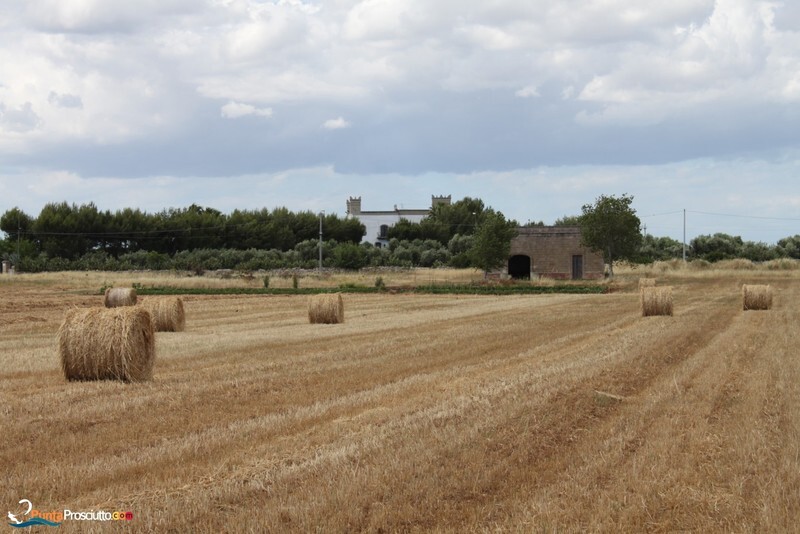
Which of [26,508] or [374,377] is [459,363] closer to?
[374,377]

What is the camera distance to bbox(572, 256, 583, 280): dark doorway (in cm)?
6569

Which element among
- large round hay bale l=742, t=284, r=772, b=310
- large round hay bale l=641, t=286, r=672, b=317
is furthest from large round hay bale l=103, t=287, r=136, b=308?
large round hay bale l=742, t=284, r=772, b=310

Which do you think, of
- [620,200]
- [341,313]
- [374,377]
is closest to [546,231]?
[620,200]

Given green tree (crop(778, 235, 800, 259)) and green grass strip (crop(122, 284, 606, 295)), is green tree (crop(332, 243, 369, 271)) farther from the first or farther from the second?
green tree (crop(778, 235, 800, 259))

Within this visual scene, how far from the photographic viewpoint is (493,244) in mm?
62188

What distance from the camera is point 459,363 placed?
15.4 metres

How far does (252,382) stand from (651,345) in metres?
8.70

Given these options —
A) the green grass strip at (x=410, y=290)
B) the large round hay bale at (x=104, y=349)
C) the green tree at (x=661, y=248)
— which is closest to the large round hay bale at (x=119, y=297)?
the large round hay bale at (x=104, y=349)

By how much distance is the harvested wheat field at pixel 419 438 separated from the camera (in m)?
6.45

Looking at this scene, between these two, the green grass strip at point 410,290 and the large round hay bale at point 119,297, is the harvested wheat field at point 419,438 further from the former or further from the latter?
the green grass strip at point 410,290

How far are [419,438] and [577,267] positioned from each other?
58.8m

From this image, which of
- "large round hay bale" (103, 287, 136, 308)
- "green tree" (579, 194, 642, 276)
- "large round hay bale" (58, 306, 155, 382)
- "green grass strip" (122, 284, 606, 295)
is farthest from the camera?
"green tree" (579, 194, 642, 276)

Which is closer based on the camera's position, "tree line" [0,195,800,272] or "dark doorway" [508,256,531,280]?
"dark doorway" [508,256,531,280]

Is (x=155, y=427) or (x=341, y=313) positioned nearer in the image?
(x=155, y=427)
